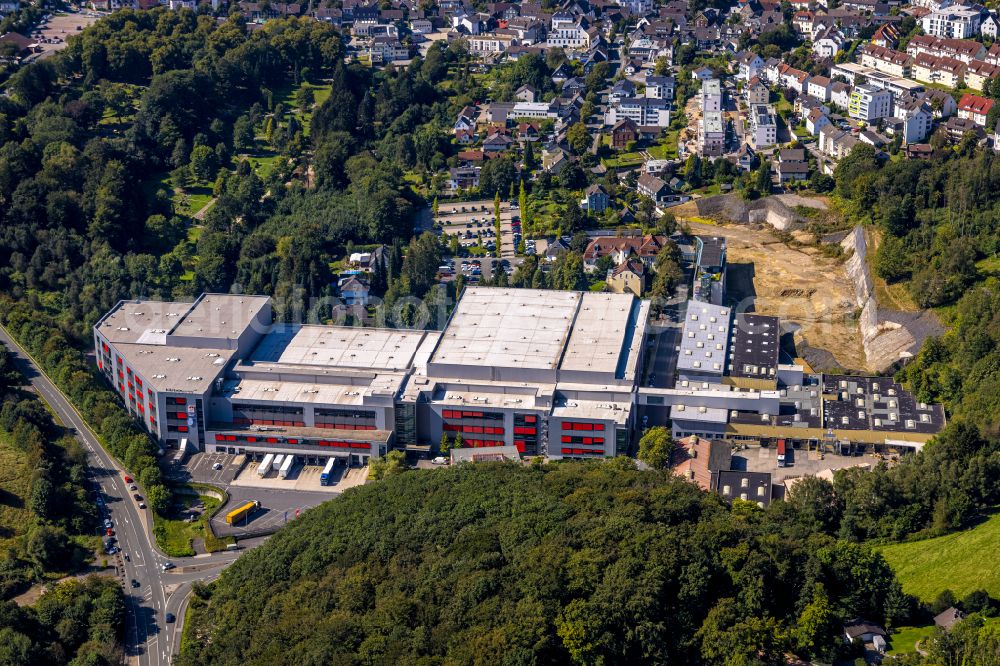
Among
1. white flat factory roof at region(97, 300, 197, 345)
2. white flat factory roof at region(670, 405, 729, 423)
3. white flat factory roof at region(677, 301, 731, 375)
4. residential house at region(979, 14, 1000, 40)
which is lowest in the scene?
white flat factory roof at region(670, 405, 729, 423)

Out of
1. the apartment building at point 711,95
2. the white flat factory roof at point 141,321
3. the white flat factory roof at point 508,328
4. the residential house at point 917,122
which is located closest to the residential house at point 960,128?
the residential house at point 917,122

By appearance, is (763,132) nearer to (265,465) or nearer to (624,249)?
(624,249)

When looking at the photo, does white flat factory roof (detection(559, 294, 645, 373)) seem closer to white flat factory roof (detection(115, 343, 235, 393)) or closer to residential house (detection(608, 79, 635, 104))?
white flat factory roof (detection(115, 343, 235, 393))

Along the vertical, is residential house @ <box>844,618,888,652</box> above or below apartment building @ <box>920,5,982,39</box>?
below

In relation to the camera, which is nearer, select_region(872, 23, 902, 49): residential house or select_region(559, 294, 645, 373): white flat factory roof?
select_region(559, 294, 645, 373): white flat factory roof

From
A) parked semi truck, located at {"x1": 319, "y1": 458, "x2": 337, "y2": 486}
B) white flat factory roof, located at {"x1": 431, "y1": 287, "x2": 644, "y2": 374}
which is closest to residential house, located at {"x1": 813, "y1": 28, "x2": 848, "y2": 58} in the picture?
white flat factory roof, located at {"x1": 431, "y1": 287, "x2": 644, "y2": 374}

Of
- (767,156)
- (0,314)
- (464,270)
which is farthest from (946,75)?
(0,314)

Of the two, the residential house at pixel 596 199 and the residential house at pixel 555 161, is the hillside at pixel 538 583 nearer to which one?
the residential house at pixel 596 199

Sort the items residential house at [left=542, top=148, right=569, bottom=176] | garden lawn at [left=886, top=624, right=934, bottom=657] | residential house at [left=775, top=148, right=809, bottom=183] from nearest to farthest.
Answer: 1. garden lawn at [left=886, top=624, right=934, bottom=657]
2. residential house at [left=775, top=148, right=809, bottom=183]
3. residential house at [left=542, top=148, right=569, bottom=176]
